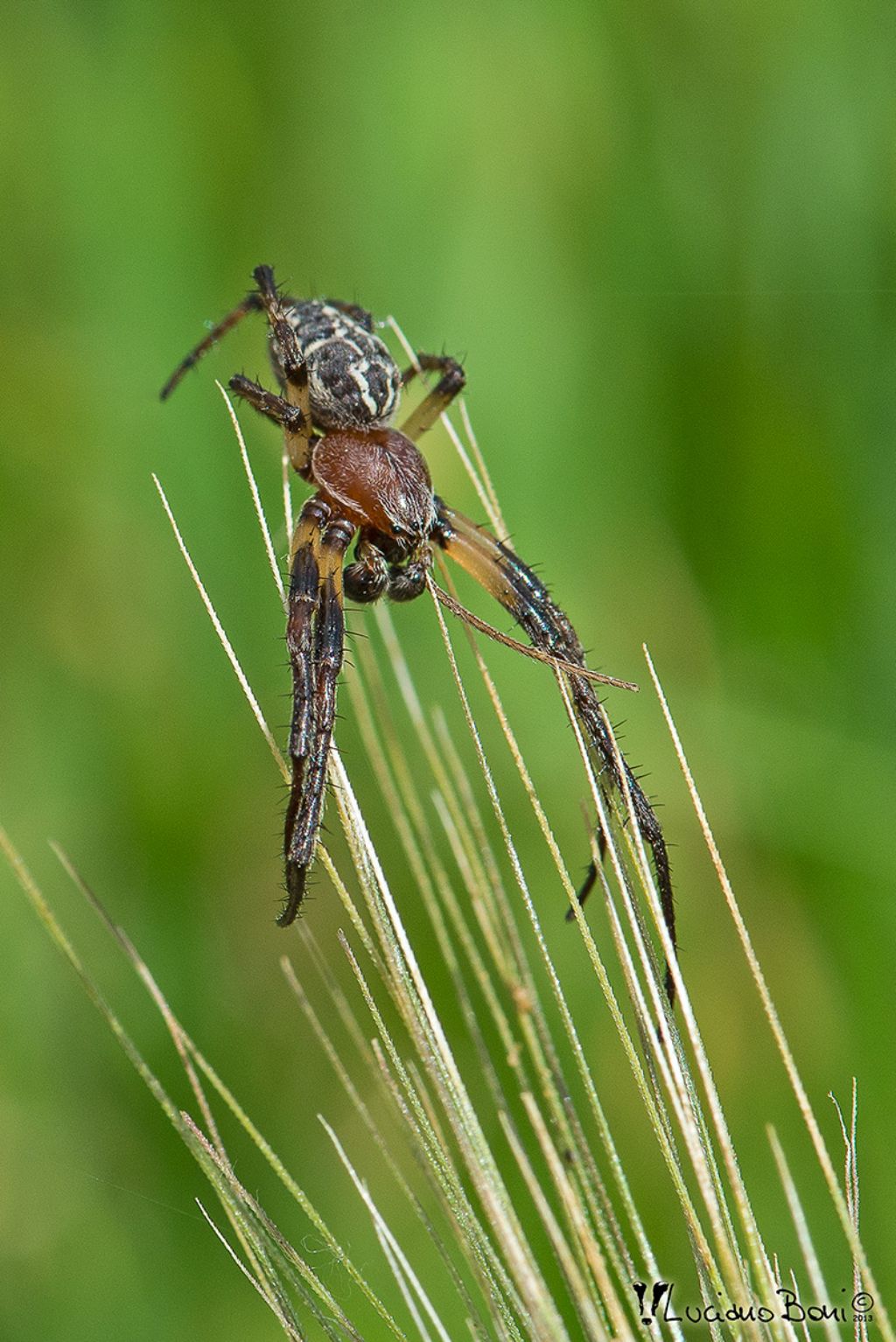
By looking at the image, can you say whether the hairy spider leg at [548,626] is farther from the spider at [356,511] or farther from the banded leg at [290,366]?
the banded leg at [290,366]

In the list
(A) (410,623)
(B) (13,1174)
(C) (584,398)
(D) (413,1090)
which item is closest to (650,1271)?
(D) (413,1090)

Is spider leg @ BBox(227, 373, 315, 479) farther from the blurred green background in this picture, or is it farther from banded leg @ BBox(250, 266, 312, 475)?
the blurred green background

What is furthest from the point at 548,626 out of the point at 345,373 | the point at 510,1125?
the point at 510,1125

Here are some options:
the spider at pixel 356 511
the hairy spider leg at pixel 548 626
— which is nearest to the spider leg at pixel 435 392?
the spider at pixel 356 511

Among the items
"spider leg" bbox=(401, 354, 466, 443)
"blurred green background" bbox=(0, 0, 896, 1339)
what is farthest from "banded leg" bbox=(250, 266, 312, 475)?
"blurred green background" bbox=(0, 0, 896, 1339)

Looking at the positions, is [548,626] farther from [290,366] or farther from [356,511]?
[290,366]

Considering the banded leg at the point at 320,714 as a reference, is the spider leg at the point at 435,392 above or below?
above
